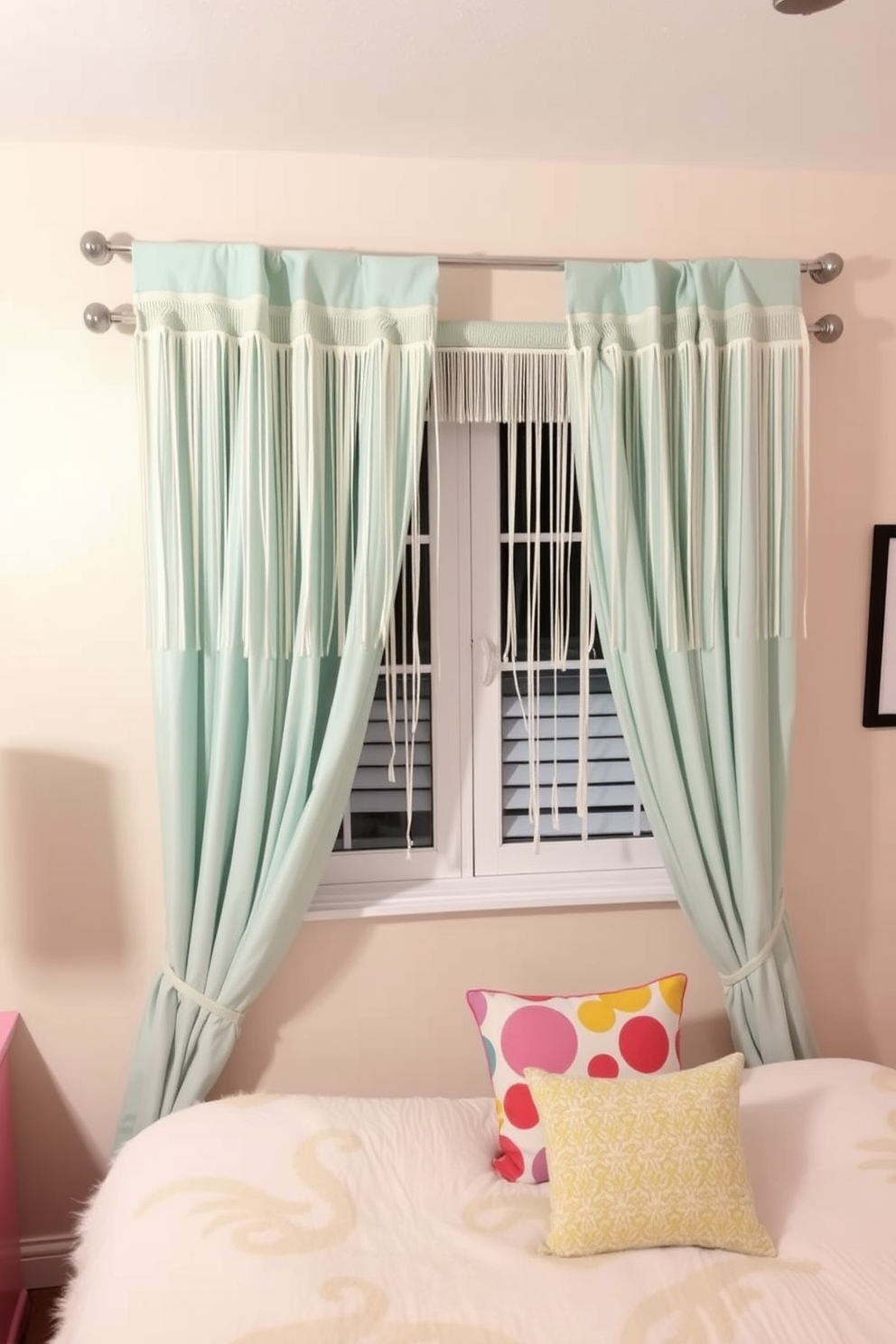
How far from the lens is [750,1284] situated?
160cm

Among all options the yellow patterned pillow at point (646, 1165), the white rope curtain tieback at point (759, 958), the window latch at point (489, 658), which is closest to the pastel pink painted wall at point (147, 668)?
the white rope curtain tieback at point (759, 958)

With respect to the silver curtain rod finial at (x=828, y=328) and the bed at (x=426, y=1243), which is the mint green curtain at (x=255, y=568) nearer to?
the bed at (x=426, y=1243)

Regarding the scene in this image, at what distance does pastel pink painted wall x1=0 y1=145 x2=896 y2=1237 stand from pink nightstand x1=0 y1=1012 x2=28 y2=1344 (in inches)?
3.7

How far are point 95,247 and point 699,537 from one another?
1.44 m

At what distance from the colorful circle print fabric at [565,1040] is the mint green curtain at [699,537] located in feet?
1.23

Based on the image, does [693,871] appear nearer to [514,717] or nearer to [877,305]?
[514,717]

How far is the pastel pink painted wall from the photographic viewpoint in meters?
2.23

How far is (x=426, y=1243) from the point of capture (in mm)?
1713

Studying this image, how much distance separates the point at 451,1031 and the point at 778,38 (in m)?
2.19

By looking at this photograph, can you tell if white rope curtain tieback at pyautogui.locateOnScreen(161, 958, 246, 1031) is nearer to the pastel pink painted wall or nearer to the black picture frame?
the pastel pink painted wall

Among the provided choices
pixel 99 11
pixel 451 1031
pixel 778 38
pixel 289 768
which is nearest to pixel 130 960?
pixel 289 768

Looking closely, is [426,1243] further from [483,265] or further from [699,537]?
[483,265]

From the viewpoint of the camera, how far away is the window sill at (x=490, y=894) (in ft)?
7.86

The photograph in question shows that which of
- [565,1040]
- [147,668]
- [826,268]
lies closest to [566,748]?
[565,1040]
